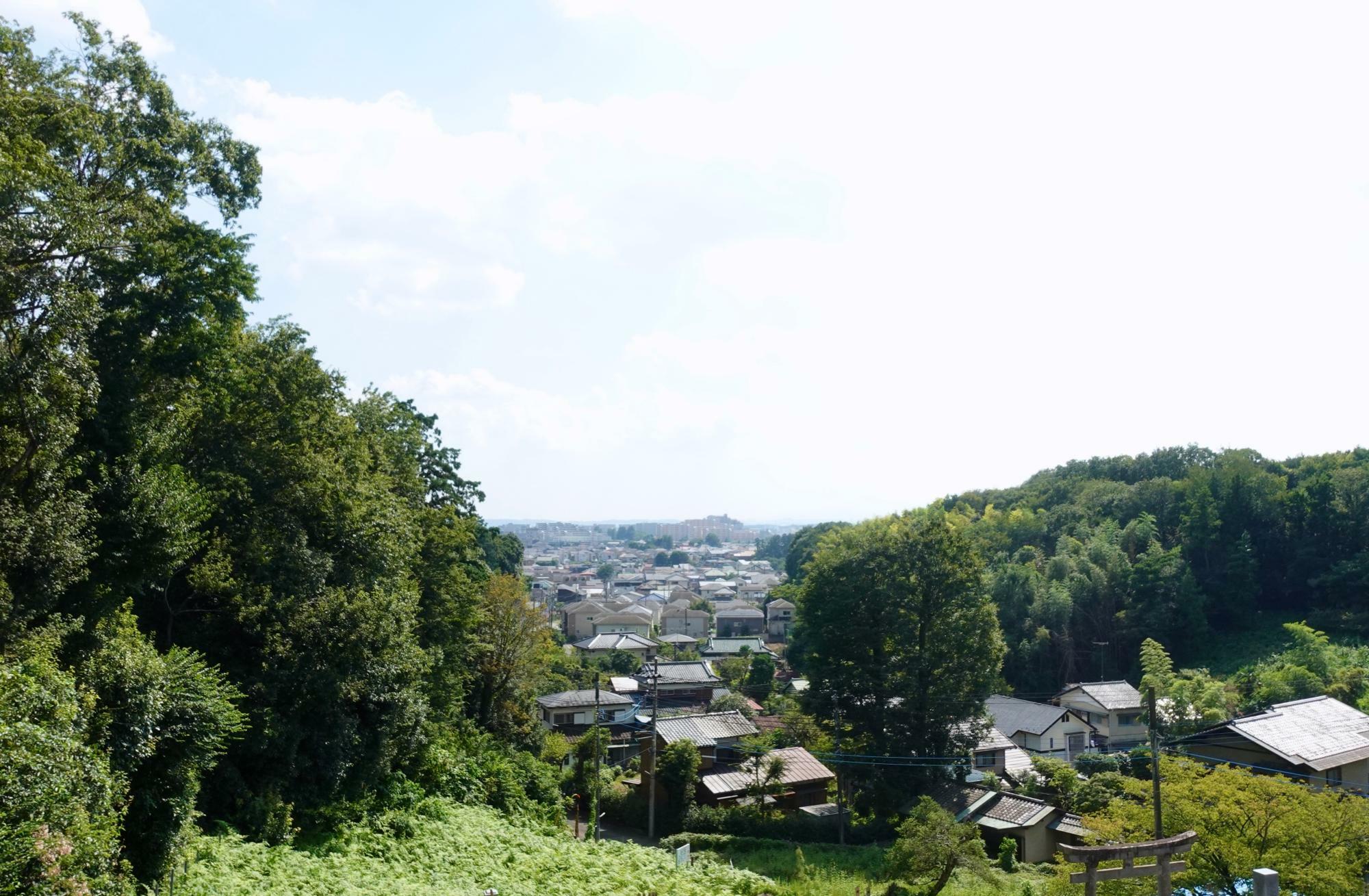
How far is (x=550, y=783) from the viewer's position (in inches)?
888

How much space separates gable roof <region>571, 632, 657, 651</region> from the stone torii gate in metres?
56.1

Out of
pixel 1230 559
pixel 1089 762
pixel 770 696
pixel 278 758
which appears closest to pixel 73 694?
pixel 278 758

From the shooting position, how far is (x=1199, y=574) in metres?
51.5

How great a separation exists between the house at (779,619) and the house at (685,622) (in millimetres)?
8808

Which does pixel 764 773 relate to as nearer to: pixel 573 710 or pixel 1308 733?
pixel 1308 733

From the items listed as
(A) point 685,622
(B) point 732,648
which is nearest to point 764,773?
(B) point 732,648

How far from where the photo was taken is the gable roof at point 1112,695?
125 ft

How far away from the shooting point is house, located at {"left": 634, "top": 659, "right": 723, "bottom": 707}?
50250 mm

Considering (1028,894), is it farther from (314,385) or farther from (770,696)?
(770,696)

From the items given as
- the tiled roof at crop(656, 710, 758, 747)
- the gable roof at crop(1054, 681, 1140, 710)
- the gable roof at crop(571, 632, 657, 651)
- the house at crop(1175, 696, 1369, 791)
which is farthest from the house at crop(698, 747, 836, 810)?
the gable roof at crop(571, 632, 657, 651)

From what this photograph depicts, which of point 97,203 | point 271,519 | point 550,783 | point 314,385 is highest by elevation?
point 97,203

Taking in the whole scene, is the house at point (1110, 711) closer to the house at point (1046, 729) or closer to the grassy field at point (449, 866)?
the house at point (1046, 729)

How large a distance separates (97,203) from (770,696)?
134 ft

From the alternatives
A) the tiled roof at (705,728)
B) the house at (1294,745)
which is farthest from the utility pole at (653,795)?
the house at (1294,745)
